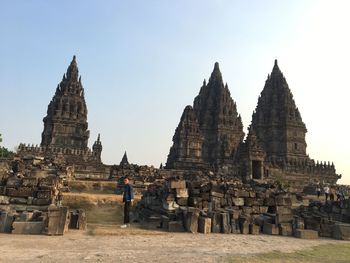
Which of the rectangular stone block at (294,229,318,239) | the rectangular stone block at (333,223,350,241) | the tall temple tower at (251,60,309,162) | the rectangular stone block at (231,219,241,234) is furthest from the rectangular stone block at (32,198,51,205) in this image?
the tall temple tower at (251,60,309,162)

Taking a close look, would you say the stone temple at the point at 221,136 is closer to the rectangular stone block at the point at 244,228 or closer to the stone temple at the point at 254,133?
the stone temple at the point at 254,133

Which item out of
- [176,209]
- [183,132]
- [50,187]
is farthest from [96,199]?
[183,132]

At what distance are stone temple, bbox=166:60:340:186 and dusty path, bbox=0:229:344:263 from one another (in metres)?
36.9

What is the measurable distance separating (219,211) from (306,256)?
3.74m

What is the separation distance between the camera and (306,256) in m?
6.48

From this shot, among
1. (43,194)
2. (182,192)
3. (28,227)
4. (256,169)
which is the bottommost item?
(28,227)

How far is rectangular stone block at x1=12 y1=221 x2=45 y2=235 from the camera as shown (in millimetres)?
7416

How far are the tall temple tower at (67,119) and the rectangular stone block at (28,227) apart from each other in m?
42.6

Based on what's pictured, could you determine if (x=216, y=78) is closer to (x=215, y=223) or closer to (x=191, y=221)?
(x=215, y=223)

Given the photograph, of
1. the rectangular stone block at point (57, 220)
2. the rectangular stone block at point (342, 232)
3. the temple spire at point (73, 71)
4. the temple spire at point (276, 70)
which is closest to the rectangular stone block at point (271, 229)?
the rectangular stone block at point (342, 232)

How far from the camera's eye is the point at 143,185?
781 inches

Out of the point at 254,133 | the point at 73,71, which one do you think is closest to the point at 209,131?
the point at 254,133

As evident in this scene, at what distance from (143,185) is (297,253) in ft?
45.4

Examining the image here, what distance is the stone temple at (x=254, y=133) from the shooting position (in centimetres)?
5075
